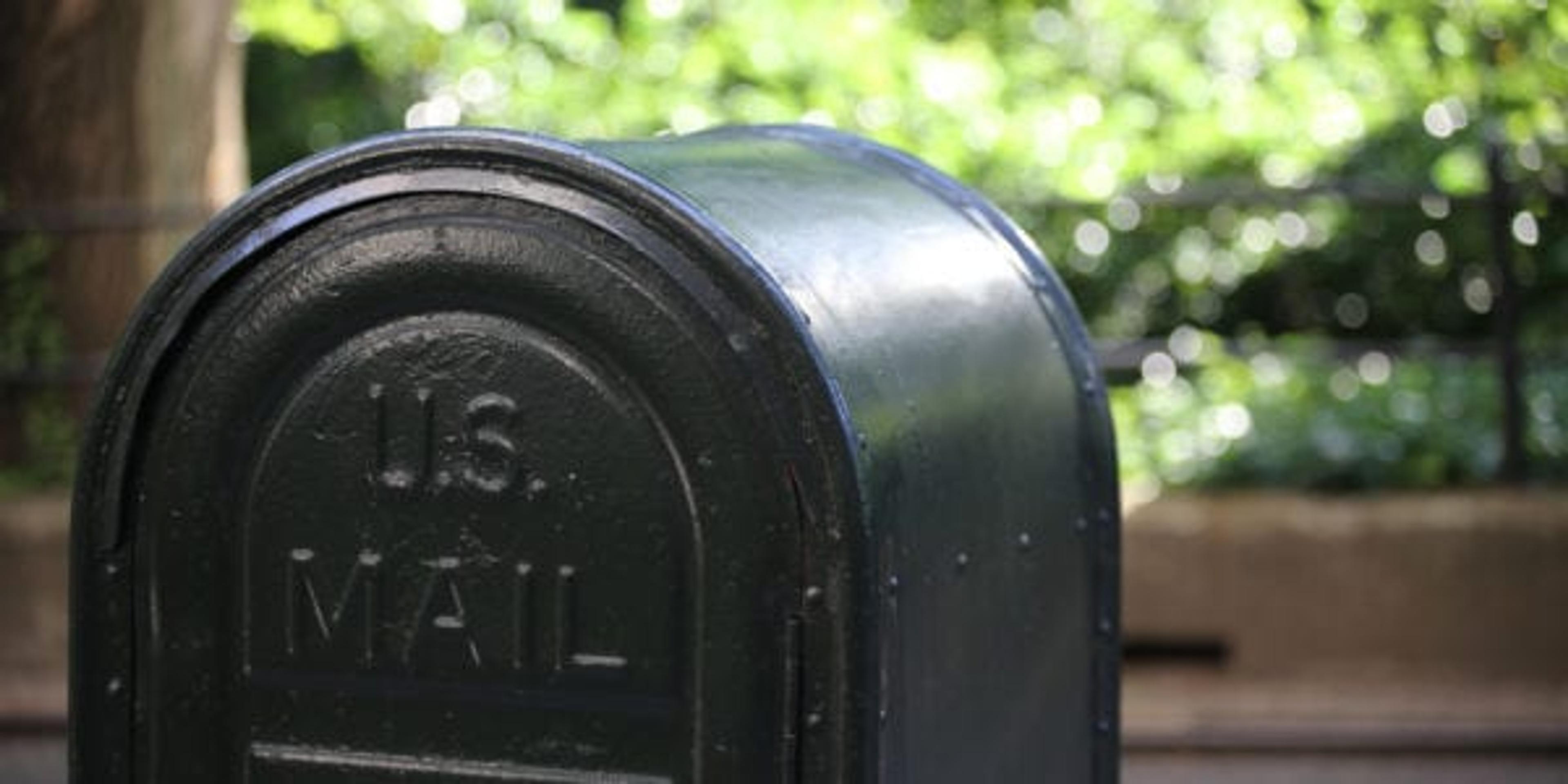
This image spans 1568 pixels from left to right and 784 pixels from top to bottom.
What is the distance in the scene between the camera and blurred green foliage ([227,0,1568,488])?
7.56 meters

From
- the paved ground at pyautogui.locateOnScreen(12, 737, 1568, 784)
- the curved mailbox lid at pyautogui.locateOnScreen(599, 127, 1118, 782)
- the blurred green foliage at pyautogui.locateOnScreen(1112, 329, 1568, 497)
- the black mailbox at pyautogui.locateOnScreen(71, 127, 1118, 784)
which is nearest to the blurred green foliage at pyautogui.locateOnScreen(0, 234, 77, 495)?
the paved ground at pyautogui.locateOnScreen(12, 737, 1568, 784)

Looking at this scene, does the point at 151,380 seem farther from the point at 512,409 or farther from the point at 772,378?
the point at 772,378

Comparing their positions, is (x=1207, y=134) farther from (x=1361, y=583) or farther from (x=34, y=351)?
(x=34, y=351)

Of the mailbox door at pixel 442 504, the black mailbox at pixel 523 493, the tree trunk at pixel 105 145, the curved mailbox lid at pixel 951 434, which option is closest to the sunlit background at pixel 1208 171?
the tree trunk at pixel 105 145

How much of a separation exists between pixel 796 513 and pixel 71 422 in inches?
224

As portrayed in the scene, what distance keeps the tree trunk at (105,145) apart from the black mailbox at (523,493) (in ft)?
15.0

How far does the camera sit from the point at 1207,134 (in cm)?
938

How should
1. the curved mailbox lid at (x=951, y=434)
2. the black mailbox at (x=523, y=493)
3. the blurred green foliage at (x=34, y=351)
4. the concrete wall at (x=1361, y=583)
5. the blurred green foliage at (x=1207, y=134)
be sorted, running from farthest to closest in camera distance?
the blurred green foliage at (x=34, y=351) → the blurred green foliage at (x=1207, y=134) → the concrete wall at (x=1361, y=583) → the curved mailbox lid at (x=951, y=434) → the black mailbox at (x=523, y=493)

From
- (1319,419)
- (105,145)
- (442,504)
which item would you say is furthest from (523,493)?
(105,145)

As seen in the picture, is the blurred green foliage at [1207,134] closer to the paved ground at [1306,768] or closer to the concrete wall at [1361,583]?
the concrete wall at [1361,583]

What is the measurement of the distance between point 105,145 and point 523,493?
5.40 meters

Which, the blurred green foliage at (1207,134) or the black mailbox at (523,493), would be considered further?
the blurred green foliage at (1207,134)

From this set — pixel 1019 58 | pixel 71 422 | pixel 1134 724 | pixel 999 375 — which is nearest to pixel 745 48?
pixel 1019 58

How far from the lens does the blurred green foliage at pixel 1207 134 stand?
24.8ft
